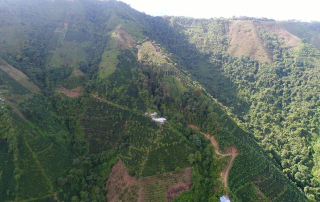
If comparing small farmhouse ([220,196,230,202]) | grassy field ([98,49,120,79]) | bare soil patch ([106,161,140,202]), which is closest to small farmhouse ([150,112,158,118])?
bare soil patch ([106,161,140,202])

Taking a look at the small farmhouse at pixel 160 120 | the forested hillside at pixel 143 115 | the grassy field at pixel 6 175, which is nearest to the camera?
the grassy field at pixel 6 175

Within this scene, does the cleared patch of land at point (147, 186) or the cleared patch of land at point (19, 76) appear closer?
the cleared patch of land at point (147, 186)

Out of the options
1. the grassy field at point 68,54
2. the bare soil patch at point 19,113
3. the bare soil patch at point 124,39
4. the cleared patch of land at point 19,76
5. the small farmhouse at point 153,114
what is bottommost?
the bare soil patch at point 19,113

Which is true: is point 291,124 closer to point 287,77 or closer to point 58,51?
point 287,77

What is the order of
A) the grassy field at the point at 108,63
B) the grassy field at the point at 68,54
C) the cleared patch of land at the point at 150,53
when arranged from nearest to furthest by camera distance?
the grassy field at the point at 108,63
the grassy field at the point at 68,54
the cleared patch of land at the point at 150,53

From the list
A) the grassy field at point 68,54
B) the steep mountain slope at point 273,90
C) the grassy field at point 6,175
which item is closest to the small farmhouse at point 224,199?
the steep mountain slope at point 273,90

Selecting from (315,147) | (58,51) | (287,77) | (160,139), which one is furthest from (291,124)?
(58,51)

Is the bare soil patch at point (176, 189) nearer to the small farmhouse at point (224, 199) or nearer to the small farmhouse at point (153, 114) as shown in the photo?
the small farmhouse at point (224, 199)
